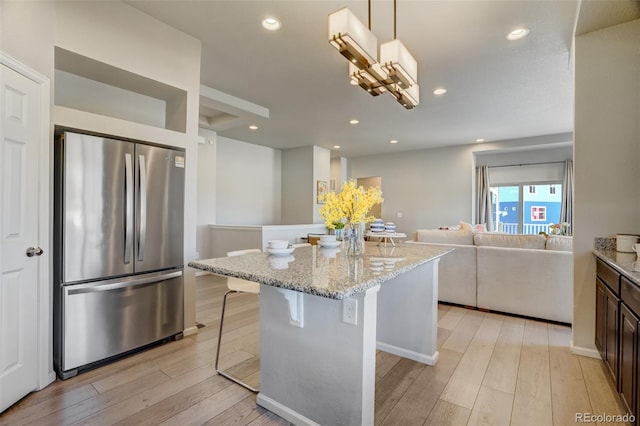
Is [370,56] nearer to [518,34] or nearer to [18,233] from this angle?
[518,34]

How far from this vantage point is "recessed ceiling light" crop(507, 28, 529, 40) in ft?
9.03

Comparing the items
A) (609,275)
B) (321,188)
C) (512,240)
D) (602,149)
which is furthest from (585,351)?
(321,188)

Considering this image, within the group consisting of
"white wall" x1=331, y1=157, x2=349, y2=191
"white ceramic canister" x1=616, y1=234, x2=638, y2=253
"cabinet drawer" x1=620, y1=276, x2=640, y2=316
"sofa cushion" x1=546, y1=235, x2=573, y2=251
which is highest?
"white wall" x1=331, y1=157, x2=349, y2=191

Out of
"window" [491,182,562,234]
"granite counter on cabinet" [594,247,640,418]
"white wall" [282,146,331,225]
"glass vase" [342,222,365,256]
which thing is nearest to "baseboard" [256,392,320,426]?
"glass vase" [342,222,365,256]

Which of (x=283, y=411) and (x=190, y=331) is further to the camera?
(x=190, y=331)

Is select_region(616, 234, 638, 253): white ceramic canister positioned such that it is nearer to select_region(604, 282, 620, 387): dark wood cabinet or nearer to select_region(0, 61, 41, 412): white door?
select_region(604, 282, 620, 387): dark wood cabinet

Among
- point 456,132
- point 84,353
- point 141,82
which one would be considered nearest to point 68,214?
point 84,353

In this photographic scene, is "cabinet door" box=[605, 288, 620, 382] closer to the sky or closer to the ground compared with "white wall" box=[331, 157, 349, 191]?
closer to the ground

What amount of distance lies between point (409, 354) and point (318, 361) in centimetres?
123

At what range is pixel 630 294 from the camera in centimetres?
167

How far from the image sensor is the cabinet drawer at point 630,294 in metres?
1.56

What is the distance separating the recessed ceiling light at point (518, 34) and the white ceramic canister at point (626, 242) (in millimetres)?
1878

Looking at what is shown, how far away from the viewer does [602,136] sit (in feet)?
8.32

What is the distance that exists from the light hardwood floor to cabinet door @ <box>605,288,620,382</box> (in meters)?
0.18
